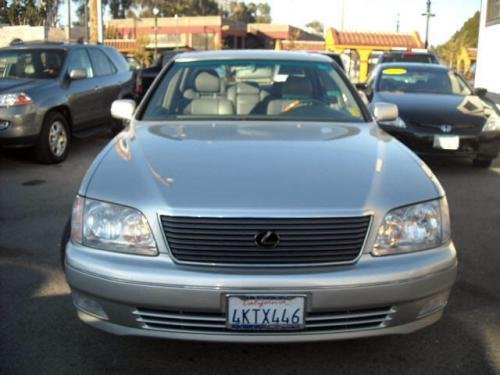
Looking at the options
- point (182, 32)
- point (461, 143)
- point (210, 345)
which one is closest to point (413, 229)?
point (210, 345)

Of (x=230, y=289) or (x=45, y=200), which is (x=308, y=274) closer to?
(x=230, y=289)

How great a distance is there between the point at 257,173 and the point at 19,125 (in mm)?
5457

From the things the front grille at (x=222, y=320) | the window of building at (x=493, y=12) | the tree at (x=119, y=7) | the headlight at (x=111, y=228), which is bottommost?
the front grille at (x=222, y=320)

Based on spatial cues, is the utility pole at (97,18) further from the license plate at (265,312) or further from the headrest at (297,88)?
the license plate at (265,312)

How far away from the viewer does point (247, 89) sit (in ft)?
14.4

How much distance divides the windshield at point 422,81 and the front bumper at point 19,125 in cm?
514

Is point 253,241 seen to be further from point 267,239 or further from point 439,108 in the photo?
point 439,108

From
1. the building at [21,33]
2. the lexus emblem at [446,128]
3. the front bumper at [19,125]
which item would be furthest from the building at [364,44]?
the front bumper at [19,125]

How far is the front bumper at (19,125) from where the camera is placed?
24.4ft

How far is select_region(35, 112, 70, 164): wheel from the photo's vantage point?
7.88 meters

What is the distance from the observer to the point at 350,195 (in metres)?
2.72

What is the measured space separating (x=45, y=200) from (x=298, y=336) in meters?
4.44

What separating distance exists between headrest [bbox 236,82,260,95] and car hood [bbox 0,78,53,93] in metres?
4.25

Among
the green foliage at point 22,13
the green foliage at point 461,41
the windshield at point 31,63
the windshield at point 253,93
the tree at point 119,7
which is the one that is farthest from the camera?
the tree at point 119,7
